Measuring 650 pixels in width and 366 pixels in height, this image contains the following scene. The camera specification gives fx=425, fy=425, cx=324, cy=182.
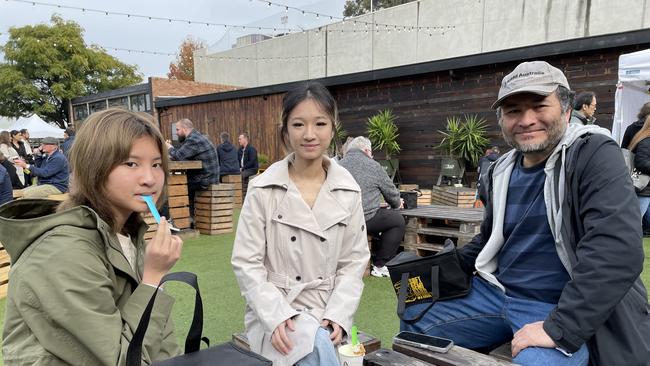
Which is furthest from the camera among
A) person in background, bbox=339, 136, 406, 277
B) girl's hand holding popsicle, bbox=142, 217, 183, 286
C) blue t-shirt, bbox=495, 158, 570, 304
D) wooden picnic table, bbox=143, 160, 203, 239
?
wooden picnic table, bbox=143, 160, 203, 239

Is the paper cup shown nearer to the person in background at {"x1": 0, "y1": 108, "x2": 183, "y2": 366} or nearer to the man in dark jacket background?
the person in background at {"x1": 0, "y1": 108, "x2": 183, "y2": 366}

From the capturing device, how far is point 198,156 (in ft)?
24.1

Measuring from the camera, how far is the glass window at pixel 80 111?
26.1 metres

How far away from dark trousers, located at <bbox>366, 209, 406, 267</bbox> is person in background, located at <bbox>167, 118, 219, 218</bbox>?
11.9 ft

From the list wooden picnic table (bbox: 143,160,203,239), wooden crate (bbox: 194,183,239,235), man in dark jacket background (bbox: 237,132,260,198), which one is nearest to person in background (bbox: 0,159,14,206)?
wooden picnic table (bbox: 143,160,203,239)

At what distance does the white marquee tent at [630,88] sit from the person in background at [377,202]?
4764mm

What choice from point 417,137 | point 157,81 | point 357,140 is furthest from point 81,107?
point 357,140

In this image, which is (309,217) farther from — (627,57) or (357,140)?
(627,57)

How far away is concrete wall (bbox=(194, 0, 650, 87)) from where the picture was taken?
1522 centimetres

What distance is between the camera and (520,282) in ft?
6.82

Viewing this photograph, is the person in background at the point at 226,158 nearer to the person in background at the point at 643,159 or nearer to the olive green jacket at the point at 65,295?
the person in background at the point at 643,159

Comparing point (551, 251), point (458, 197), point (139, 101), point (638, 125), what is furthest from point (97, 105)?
point (551, 251)

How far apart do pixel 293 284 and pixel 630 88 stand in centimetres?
797

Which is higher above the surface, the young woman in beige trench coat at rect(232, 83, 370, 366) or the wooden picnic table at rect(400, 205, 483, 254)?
the young woman in beige trench coat at rect(232, 83, 370, 366)
